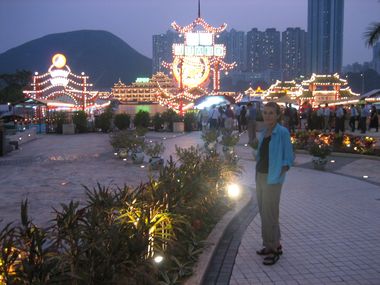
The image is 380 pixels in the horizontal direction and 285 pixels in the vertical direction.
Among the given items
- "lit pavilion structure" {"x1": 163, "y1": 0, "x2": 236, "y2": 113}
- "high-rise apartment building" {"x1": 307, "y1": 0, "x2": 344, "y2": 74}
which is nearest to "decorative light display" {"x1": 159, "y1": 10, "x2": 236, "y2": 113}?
"lit pavilion structure" {"x1": 163, "y1": 0, "x2": 236, "y2": 113}

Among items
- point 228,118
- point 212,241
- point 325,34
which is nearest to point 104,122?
point 228,118

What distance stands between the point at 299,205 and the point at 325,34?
7482 inches

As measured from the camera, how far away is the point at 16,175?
11.2m

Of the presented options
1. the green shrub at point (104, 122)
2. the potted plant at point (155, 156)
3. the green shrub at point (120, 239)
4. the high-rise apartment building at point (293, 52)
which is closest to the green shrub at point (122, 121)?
the green shrub at point (104, 122)

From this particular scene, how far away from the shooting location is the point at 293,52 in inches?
7411

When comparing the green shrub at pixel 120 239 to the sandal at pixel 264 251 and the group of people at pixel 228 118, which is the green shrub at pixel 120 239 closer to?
the sandal at pixel 264 251

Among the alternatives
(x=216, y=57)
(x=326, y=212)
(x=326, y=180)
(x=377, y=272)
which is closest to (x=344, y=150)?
(x=326, y=180)

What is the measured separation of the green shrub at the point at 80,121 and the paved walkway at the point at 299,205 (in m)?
12.9

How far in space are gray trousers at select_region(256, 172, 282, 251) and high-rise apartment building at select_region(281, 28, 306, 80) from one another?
603 feet

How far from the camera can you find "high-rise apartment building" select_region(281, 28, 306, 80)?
A: 18538 centimetres

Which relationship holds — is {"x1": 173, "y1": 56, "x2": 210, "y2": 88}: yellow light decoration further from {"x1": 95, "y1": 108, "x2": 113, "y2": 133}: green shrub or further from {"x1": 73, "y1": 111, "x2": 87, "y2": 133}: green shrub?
{"x1": 73, "y1": 111, "x2": 87, "y2": 133}: green shrub

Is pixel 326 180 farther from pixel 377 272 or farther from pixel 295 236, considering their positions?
pixel 377 272

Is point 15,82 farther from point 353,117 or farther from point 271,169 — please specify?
point 271,169

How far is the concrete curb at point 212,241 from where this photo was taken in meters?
4.38
